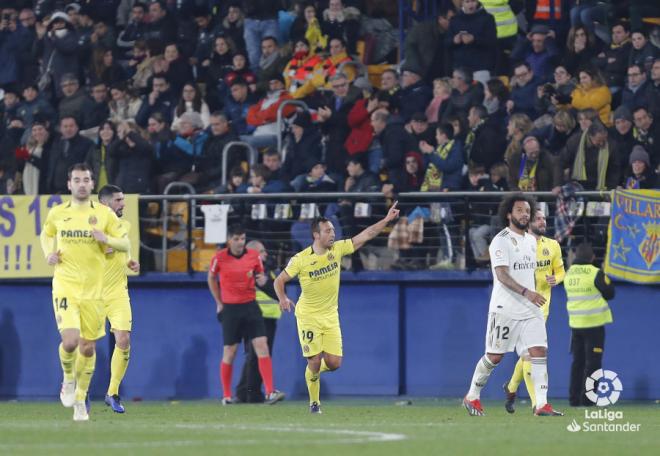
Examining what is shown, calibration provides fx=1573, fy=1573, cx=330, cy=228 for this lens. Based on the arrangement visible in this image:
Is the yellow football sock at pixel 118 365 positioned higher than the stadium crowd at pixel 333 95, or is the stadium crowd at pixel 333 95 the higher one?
the stadium crowd at pixel 333 95

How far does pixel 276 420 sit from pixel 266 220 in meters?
6.07

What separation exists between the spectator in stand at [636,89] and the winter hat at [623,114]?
293 mm

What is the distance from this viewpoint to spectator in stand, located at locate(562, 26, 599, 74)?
20844 mm

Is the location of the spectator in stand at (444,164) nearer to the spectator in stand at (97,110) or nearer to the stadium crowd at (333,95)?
the stadium crowd at (333,95)

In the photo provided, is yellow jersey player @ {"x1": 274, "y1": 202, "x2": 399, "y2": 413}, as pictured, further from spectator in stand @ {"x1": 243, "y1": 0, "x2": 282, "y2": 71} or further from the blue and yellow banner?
spectator in stand @ {"x1": 243, "y1": 0, "x2": 282, "y2": 71}

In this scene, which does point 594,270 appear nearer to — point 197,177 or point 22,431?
point 197,177

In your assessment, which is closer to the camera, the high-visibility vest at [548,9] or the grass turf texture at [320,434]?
the grass turf texture at [320,434]

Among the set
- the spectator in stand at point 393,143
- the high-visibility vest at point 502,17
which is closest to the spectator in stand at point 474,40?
the high-visibility vest at point 502,17

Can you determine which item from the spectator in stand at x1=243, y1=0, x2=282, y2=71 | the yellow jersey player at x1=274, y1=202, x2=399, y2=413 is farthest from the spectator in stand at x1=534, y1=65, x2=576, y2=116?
the spectator in stand at x1=243, y1=0, x2=282, y2=71


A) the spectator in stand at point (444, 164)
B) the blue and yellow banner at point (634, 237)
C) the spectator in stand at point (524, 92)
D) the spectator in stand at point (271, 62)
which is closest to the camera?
the blue and yellow banner at point (634, 237)

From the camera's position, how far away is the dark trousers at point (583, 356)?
17.9 meters

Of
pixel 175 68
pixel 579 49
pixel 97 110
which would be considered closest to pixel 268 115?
pixel 175 68

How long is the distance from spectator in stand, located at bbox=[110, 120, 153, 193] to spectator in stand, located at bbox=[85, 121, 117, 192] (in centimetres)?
15

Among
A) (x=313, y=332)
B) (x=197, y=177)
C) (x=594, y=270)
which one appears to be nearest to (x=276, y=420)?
(x=313, y=332)
